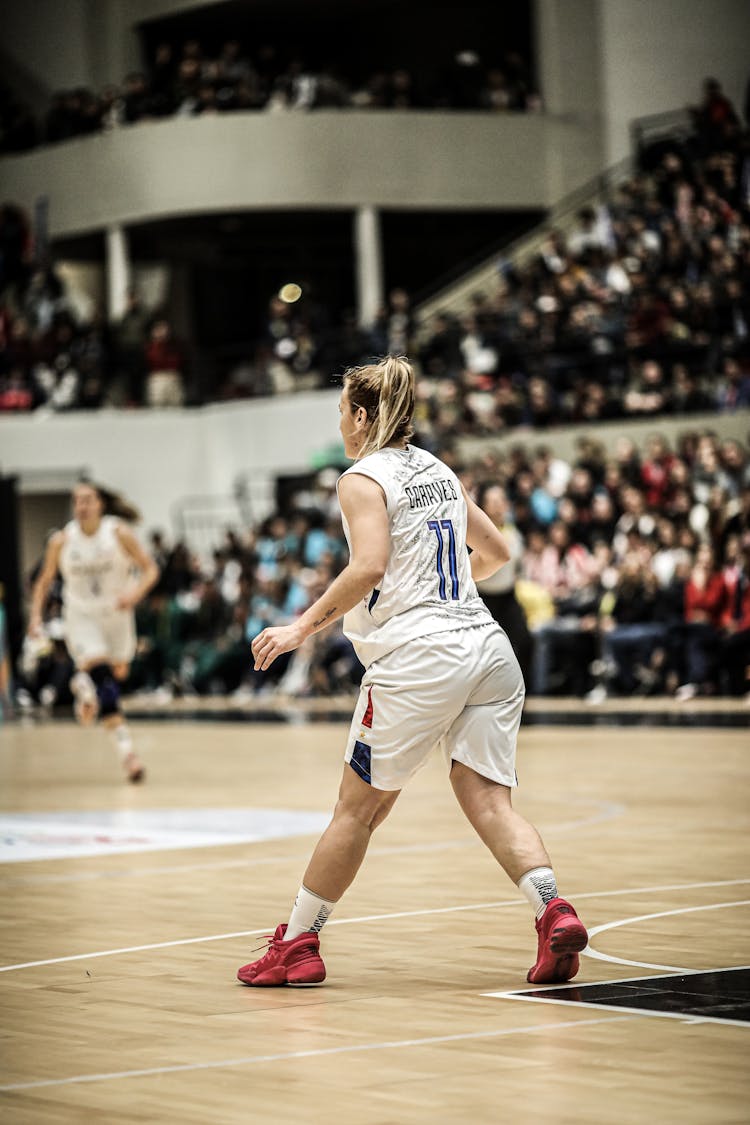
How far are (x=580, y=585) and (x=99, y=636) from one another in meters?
8.13

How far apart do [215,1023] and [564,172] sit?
2739 cm

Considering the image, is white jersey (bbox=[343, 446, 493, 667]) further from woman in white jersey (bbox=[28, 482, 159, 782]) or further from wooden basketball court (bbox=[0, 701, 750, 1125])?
woman in white jersey (bbox=[28, 482, 159, 782])

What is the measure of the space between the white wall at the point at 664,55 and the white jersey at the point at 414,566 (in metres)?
21.5

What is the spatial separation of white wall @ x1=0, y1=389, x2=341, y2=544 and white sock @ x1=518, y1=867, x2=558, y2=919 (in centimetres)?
2294

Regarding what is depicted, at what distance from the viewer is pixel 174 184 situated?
31.2 m

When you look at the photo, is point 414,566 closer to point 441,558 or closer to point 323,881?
point 441,558

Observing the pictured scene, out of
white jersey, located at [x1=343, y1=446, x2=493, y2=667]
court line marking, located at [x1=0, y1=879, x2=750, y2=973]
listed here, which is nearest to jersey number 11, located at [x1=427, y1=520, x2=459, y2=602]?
white jersey, located at [x1=343, y1=446, x2=493, y2=667]

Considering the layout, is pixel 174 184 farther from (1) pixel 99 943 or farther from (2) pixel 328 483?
(1) pixel 99 943

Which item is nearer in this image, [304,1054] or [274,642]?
[304,1054]

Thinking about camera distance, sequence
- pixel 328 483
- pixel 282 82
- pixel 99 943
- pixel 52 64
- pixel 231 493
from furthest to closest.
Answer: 1. pixel 52 64
2. pixel 282 82
3. pixel 231 493
4. pixel 328 483
5. pixel 99 943

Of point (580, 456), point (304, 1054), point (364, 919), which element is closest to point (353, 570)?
point (304, 1054)

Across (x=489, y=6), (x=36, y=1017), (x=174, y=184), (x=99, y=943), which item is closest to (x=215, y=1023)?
(x=36, y=1017)

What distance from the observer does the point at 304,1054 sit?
4.57 metres

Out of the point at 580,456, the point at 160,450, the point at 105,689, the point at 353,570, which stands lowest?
the point at 105,689
